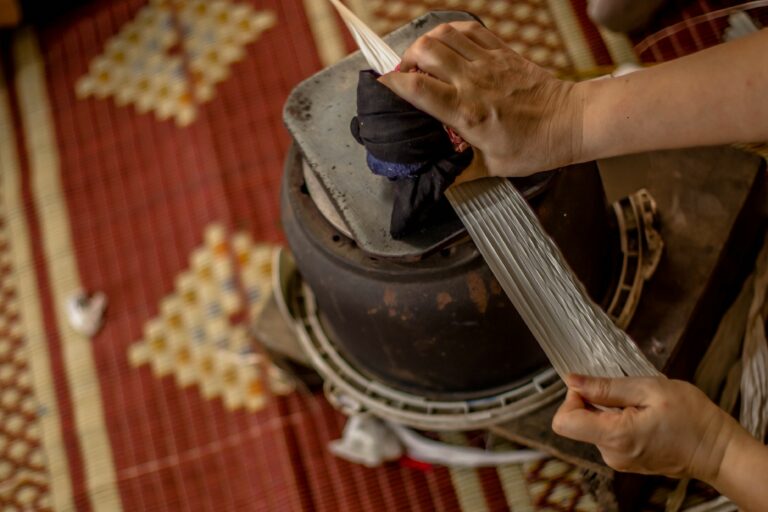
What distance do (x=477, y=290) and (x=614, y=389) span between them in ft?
0.67

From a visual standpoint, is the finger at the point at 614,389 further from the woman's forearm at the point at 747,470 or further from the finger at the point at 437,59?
the finger at the point at 437,59

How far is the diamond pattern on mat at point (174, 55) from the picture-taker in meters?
1.77

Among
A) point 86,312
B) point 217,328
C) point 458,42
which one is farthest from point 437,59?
point 86,312

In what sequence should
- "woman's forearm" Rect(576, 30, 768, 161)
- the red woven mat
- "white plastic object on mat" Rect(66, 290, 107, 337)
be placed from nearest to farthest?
"woman's forearm" Rect(576, 30, 768, 161), the red woven mat, "white plastic object on mat" Rect(66, 290, 107, 337)

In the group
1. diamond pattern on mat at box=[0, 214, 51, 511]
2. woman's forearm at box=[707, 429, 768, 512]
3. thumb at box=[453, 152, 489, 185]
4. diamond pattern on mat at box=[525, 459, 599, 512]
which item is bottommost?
diamond pattern on mat at box=[0, 214, 51, 511]

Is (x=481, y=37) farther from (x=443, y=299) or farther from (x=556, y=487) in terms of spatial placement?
(x=556, y=487)

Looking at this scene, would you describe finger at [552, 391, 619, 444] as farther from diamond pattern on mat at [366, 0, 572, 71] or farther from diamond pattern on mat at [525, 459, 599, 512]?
diamond pattern on mat at [366, 0, 572, 71]

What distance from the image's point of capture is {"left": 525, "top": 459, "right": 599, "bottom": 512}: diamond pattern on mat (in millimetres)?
1307

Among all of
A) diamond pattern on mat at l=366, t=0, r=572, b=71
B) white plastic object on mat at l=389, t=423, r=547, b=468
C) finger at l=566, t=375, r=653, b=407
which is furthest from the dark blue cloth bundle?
diamond pattern on mat at l=366, t=0, r=572, b=71

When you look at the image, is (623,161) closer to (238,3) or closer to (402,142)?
(402,142)

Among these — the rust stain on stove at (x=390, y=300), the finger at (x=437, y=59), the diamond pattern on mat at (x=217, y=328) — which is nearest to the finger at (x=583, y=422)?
the rust stain on stove at (x=390, y=300)

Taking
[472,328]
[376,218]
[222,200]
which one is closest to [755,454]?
[472,328]

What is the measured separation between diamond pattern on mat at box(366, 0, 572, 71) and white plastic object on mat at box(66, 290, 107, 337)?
2.77 feet

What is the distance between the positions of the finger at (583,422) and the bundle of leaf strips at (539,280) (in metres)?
0.08
